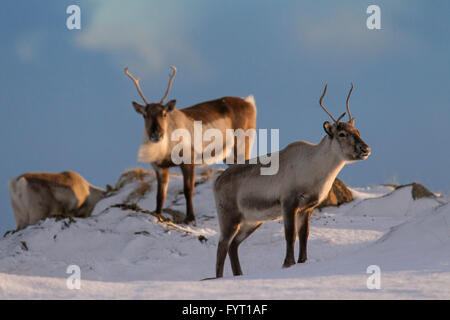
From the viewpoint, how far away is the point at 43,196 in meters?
12.4

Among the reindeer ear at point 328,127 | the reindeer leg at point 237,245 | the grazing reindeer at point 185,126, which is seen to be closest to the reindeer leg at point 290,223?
the reindeer leg at point 237,245

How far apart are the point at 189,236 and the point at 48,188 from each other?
447cm

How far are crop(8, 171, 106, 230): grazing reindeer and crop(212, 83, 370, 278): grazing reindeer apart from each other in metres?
6.37

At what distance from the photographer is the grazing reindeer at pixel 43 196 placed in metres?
12.4

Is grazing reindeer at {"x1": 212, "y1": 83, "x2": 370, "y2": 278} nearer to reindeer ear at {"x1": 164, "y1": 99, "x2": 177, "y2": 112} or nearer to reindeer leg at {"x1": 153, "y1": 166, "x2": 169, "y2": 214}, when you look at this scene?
reindeer ear at {"x1": 164, "y1": 99, "x2": 177, "y2": 112}

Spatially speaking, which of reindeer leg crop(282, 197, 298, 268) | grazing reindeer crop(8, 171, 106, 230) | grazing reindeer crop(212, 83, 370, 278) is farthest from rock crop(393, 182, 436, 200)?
reindeer leg crop(282, 197, 298, 268)

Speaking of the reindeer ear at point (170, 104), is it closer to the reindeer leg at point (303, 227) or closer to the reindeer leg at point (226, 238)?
the reindeer leg at point (226, 238)

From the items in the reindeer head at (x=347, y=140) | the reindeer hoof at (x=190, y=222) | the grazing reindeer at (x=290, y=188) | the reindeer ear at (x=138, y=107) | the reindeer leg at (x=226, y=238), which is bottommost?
the reindeer hoof at (x=190, y=222)

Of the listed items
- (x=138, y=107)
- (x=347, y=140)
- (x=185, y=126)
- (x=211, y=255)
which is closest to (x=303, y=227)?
(x=347, y=140)

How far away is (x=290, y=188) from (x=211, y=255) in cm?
296

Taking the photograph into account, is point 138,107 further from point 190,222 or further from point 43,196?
point 43,196

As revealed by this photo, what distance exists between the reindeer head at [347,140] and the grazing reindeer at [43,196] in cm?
738

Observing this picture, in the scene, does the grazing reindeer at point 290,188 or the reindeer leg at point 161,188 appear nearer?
the grazing reindeer at point 290,188
